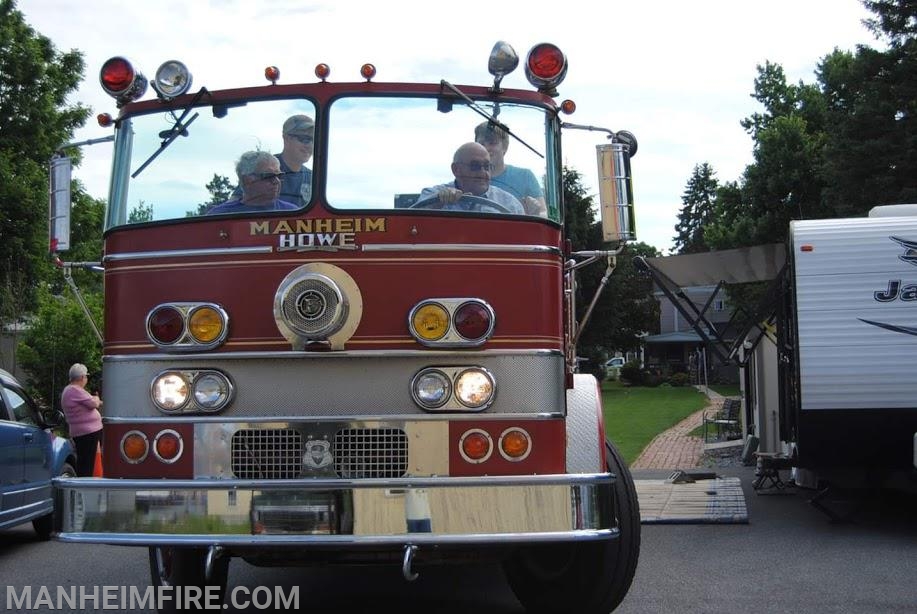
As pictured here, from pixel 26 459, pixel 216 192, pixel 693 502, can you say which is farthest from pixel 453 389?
pixel 693 502

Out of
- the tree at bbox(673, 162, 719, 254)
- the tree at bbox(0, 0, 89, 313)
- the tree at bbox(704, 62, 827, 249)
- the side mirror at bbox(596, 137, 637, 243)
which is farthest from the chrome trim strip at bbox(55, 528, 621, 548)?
the tree at bbox(673, 162, 719, 254)

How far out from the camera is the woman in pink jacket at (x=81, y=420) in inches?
447

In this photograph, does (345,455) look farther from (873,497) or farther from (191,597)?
(873,497)

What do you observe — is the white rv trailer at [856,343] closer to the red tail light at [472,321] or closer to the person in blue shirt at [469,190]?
the person in blue shirt at [469,190]

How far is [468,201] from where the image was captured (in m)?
5.71

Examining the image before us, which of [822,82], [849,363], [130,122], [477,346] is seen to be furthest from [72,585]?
[822,82]

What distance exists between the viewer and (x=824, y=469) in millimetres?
10430

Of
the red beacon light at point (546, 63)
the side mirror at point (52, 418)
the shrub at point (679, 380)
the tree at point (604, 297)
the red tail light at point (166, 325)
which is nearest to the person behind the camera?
the red tail light at point (166, 325)

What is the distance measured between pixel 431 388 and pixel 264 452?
0.83 meters

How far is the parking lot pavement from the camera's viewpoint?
23.2 ft

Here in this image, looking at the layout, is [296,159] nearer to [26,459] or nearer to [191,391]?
[191,391]

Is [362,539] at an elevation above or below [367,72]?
below

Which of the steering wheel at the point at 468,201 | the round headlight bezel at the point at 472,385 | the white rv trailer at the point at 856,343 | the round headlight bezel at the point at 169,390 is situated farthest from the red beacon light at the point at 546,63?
the white rv trailer at the point at 856,343

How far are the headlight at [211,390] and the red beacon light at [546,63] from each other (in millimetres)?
2195
